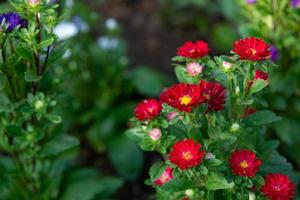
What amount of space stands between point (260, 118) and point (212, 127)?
220 millimetres

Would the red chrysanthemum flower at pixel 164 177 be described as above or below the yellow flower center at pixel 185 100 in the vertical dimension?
below

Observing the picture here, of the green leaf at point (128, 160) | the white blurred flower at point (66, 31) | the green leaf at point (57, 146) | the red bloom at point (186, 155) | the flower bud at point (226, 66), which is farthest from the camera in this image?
the white blurred flower at point (66, 31)

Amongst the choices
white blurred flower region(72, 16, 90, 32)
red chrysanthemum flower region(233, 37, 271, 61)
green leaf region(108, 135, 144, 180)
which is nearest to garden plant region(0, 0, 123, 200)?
green leaf region(108, 135, 144, 180)

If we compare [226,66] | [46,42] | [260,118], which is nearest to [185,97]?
[226,66]

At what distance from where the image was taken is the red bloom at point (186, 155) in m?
1.66

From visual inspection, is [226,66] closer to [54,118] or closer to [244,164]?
[244,164]

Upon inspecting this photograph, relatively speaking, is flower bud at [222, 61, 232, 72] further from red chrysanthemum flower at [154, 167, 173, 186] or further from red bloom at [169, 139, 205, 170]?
red chrysanthemum flower at [154, 167, 173, 186]

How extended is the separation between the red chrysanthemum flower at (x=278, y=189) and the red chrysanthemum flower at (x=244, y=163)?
7 centimetres

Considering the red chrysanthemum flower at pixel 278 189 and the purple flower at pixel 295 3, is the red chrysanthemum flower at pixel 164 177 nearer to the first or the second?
the red chrysanthemum flower at pixel 278 189

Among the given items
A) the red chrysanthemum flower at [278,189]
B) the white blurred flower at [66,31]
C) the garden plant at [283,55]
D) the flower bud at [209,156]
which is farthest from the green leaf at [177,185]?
the white blurred flower at [66,31]

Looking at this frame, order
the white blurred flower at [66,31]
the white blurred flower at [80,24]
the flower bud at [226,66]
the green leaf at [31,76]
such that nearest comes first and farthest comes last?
the flower bud at [226,66] → the green leaf at [31,76] → the white blurred flower at [66,31] → the white blurred flower at [80,24]

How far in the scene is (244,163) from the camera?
1730mm

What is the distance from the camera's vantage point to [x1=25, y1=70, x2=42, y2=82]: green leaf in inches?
77.8

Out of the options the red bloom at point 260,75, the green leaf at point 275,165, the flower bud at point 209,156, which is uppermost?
the red bloom at point 260,75
